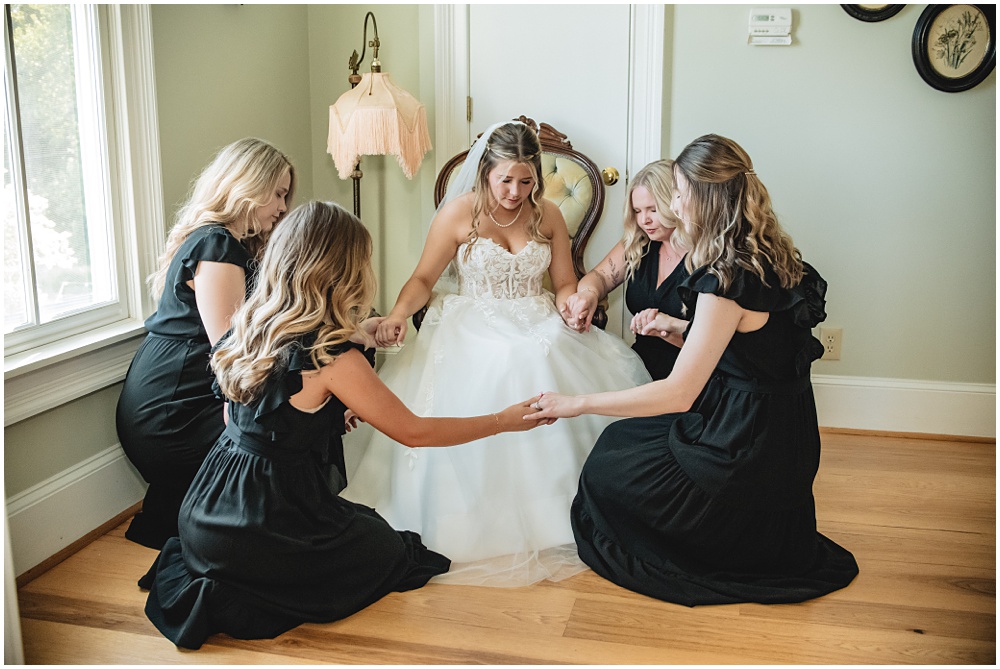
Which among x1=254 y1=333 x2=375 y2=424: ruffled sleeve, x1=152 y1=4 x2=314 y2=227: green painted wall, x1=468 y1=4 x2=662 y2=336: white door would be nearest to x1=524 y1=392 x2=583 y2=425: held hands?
x1=254 y1=333 x2=375 y2=424: ruffled sleeve

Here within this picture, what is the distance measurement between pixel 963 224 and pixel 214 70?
9.73ft

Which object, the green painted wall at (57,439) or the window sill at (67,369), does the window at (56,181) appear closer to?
the window sill at (67,369)

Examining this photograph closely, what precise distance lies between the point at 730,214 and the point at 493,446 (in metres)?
0.94

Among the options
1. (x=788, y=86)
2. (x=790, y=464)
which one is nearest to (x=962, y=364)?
(x=788, y=86)

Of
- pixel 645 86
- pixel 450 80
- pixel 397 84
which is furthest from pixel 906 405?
pixel 397 84

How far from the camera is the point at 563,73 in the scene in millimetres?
3832

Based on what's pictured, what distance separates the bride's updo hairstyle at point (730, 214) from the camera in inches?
90.3

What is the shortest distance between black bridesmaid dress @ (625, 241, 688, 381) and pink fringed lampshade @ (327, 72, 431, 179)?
101 centimetres

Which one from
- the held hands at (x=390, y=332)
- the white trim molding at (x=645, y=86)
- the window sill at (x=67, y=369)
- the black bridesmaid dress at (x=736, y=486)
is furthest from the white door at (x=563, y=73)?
the window sill at (x=67, y=369)

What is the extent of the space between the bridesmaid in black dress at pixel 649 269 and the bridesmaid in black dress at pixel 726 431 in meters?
0.52

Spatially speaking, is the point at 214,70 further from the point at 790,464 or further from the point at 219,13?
the point at 790,464

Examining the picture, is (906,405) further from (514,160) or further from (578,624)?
(578,624)

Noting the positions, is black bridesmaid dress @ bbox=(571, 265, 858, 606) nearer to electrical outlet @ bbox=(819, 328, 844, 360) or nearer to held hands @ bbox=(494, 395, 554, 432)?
held hands @ bbox=(494, 395, 554, 432)

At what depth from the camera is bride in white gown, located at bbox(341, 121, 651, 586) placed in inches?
102
